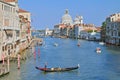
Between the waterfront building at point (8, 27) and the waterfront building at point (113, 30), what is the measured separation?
43834 millimetres

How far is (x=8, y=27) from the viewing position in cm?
4416

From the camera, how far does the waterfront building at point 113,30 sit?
300ft

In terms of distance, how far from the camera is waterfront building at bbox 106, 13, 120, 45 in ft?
300

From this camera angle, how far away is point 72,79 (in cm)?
3250

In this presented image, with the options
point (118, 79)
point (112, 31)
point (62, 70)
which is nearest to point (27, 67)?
point (62, 70)

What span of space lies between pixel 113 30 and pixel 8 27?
56.2 m

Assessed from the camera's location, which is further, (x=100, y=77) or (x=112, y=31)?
(x=112, y=31)

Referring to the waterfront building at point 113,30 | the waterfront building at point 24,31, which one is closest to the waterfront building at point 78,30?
the waterfront building at point 113,30

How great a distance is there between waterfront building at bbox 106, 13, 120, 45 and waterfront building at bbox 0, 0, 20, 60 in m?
43.8

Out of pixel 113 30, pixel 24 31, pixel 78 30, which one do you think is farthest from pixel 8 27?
pixel 78 30

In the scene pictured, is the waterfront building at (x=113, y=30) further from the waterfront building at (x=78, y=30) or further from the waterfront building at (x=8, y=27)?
the waterfront building at (x=78, y=30)

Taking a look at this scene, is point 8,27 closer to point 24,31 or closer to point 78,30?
point 24,31

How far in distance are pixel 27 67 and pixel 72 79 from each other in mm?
8305

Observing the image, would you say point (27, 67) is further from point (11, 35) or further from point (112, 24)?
point (112, 24)
